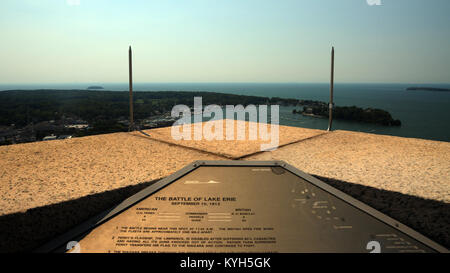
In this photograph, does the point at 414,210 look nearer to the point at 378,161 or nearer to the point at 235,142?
the point at 378,161

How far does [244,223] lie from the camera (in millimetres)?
1795

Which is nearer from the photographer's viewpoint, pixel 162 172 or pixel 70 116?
pixel 162 172

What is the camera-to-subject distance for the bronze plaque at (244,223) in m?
1.67

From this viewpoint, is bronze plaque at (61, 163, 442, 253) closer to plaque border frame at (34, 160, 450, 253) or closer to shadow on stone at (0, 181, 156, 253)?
plaque border frame at (34, 160, 450, 253)

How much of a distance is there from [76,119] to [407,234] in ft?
46.2

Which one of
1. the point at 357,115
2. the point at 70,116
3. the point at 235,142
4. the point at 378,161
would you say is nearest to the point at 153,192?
the point at 235,142

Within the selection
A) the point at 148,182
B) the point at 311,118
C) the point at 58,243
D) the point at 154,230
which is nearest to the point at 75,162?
the point at 148,182

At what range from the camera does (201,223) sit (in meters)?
1.80

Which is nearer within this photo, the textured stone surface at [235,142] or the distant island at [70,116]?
the textured stone surface at [235,142]

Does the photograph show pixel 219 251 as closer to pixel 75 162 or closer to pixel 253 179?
pixel 253 179

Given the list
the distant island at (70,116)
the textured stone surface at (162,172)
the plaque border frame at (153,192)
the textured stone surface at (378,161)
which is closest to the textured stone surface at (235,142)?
the textured stone surface at (162,172)

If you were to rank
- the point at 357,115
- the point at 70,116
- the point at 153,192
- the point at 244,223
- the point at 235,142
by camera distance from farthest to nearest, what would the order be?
the point at 357,115 < the point at 70,116 < the point at 235,142 < the point at 153,192 < the point at 244,223

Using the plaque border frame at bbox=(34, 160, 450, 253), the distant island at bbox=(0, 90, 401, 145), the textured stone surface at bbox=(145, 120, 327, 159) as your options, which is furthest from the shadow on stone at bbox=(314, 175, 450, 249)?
the distant island at bbox=(0, 90, 401, 145)

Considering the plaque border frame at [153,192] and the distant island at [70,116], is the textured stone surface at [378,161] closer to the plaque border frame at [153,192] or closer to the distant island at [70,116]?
the plaque border frame at [153,192]
